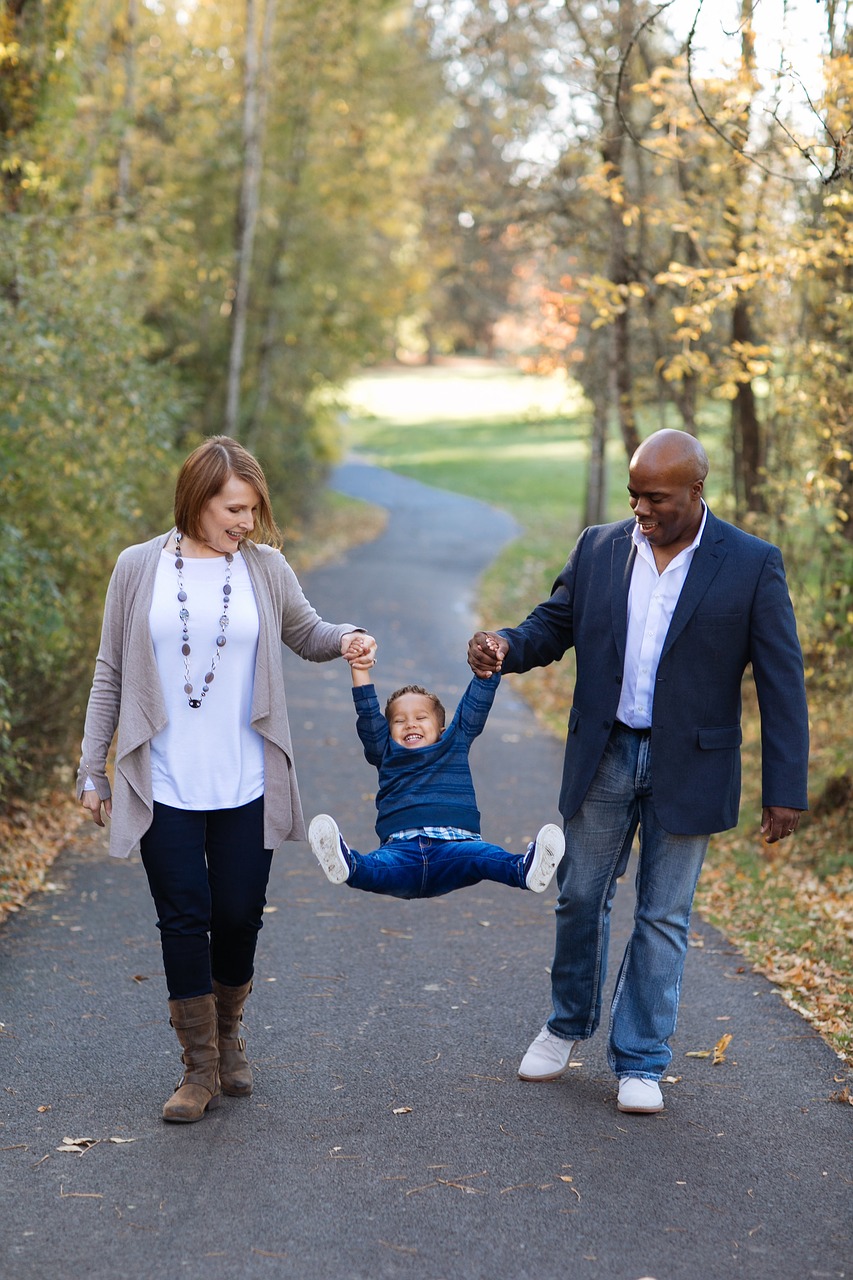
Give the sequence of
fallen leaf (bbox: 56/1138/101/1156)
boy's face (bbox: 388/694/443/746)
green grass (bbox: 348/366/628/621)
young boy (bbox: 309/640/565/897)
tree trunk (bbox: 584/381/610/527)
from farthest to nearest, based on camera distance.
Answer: green grass (bbox: 348/366/628/621) → tree trunk (bbox: 584/381/610/527) → boy's face (bbox: 388/694/443/746) → young boy (bbox: 309/640/565/897) → fallen leaf (bbox: 56/1138/101/1156)

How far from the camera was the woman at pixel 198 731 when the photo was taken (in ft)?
14.9

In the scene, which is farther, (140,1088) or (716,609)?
(140,1088)

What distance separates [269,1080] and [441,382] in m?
73.0

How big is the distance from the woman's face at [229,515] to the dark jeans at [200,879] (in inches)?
34.0

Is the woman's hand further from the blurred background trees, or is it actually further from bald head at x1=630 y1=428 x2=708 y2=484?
the blurred background trees

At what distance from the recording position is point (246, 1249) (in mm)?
3826

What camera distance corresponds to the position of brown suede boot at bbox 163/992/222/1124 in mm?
4613

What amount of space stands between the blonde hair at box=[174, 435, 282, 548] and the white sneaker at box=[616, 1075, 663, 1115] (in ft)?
7.34

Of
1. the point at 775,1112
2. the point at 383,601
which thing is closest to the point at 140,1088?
the point at 775,1112

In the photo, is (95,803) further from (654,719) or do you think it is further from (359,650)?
(654,719)

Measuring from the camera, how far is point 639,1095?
15.8 feet

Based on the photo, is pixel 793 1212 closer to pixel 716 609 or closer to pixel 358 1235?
pixel 358 1235

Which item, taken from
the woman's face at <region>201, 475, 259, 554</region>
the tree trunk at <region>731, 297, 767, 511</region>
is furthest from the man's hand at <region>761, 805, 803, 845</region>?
the tree trunk at <region>731, 297, 767, 511</region>

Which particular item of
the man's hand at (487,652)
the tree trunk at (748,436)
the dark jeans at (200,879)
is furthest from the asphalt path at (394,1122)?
the tree trunk at (748,436)
